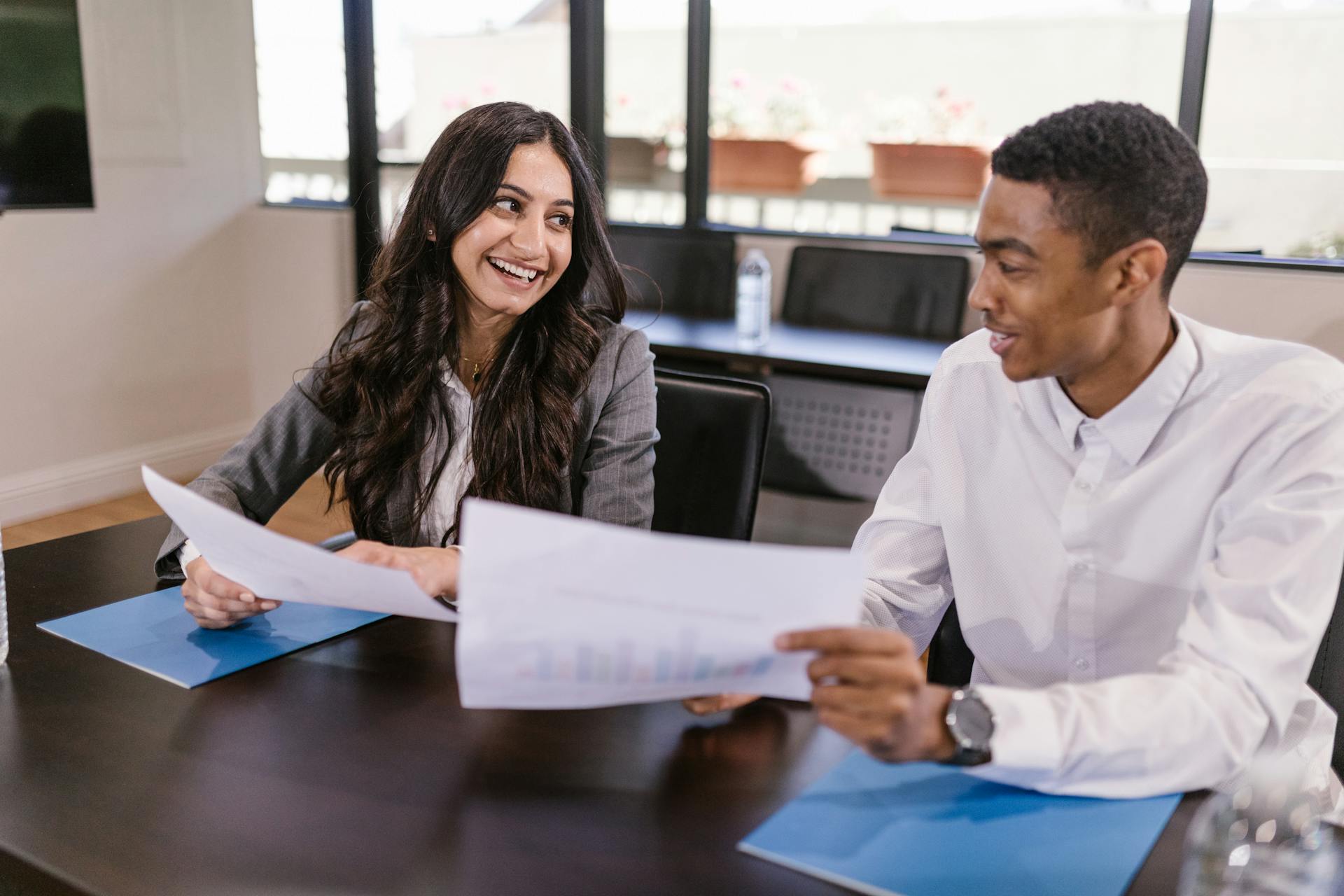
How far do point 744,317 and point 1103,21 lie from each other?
5.69 feet

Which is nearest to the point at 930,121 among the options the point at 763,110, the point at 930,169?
the point at 930,169

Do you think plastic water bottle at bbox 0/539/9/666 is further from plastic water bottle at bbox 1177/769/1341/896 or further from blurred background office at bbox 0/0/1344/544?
blurred background office at bbox 0/0/1344/544

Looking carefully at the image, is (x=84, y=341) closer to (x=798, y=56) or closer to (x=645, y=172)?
(x=645, y=172)

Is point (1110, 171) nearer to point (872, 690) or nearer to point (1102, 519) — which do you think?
point (1102, 519)

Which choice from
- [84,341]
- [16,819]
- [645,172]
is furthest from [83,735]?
[645,172]

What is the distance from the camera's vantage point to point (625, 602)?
0.71 metres

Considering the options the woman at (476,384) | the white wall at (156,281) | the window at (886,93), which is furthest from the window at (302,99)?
the woman at (476,384)

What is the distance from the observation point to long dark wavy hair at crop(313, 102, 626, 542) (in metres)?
1.45

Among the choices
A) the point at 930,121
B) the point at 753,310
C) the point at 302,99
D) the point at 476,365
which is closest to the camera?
the point at 476,365

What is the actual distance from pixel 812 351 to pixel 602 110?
66.2 inches

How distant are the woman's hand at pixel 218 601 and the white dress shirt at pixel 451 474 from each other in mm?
393

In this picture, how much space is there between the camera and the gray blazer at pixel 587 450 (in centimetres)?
142

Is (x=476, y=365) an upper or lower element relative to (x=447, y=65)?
lower

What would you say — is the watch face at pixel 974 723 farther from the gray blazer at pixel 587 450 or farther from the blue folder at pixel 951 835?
the gray blazer at pixel 587 450
